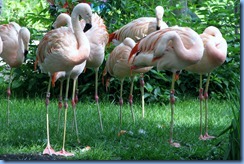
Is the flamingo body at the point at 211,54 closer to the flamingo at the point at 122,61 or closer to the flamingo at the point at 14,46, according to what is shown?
the flamingo at the point at 122,61

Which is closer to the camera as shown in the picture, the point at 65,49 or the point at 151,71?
the point at 65,49

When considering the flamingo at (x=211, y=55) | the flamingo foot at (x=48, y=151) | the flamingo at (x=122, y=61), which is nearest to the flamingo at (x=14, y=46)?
the flamingo at (x=122, y=61)

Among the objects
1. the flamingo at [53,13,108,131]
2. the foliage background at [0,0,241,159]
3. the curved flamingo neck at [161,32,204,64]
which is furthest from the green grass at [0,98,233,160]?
the curved flamingo neck at [161,32,204,64]

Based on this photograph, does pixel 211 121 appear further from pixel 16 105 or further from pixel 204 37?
pixel 16 105

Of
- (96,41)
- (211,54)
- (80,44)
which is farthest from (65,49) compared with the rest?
(211,54)

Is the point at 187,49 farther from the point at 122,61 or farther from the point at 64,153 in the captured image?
the point at 64,153

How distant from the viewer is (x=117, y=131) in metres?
4.11

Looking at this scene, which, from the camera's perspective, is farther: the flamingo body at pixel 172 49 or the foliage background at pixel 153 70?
the foliage background at pixel 153 70

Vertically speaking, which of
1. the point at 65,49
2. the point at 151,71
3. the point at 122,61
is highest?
the point at 65,49

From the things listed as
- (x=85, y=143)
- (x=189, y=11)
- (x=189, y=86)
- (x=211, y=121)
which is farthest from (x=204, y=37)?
(x=189, y=11)

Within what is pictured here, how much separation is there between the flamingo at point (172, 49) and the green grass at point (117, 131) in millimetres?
199

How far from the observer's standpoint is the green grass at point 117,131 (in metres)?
3.59

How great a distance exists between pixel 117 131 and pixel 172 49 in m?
0.71

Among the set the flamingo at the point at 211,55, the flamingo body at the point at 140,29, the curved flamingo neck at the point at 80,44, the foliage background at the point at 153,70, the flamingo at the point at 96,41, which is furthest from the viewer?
the foliage background at the point at 153,70
